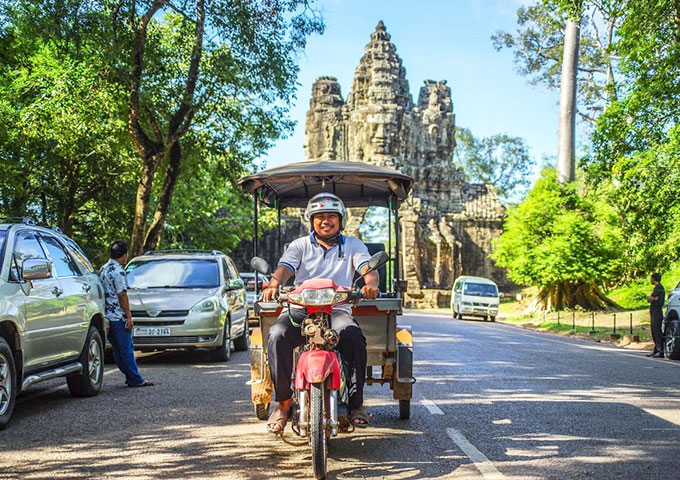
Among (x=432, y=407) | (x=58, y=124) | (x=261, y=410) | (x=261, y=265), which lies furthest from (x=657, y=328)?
(x=58, y=124)

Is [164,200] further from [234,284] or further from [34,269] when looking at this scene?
[34,269]

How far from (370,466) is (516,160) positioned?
85247 mm

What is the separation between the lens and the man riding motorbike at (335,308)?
634 centimetres

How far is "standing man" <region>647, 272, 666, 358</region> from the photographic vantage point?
58.6ft

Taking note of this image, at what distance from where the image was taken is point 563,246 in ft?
118

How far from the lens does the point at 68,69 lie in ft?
65.6

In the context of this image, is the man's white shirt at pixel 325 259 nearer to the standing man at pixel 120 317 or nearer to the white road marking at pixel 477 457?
the white road marking at pixel 477 457

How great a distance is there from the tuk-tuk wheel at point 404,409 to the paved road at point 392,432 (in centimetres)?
12

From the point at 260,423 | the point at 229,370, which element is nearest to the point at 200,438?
the point at 260,423

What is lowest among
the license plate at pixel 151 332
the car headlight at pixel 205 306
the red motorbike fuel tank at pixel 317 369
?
the license plate at pixel 151 332

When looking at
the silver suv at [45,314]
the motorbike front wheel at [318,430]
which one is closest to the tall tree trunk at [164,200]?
the silver suv at [45,314]

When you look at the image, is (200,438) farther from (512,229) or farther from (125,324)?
(512,229)

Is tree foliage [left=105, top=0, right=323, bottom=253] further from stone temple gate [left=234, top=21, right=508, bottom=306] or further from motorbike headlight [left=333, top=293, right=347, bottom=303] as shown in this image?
stone temple gate [left=234, top=21, right=508, bottom=306]

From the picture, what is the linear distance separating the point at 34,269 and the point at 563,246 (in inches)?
1210
